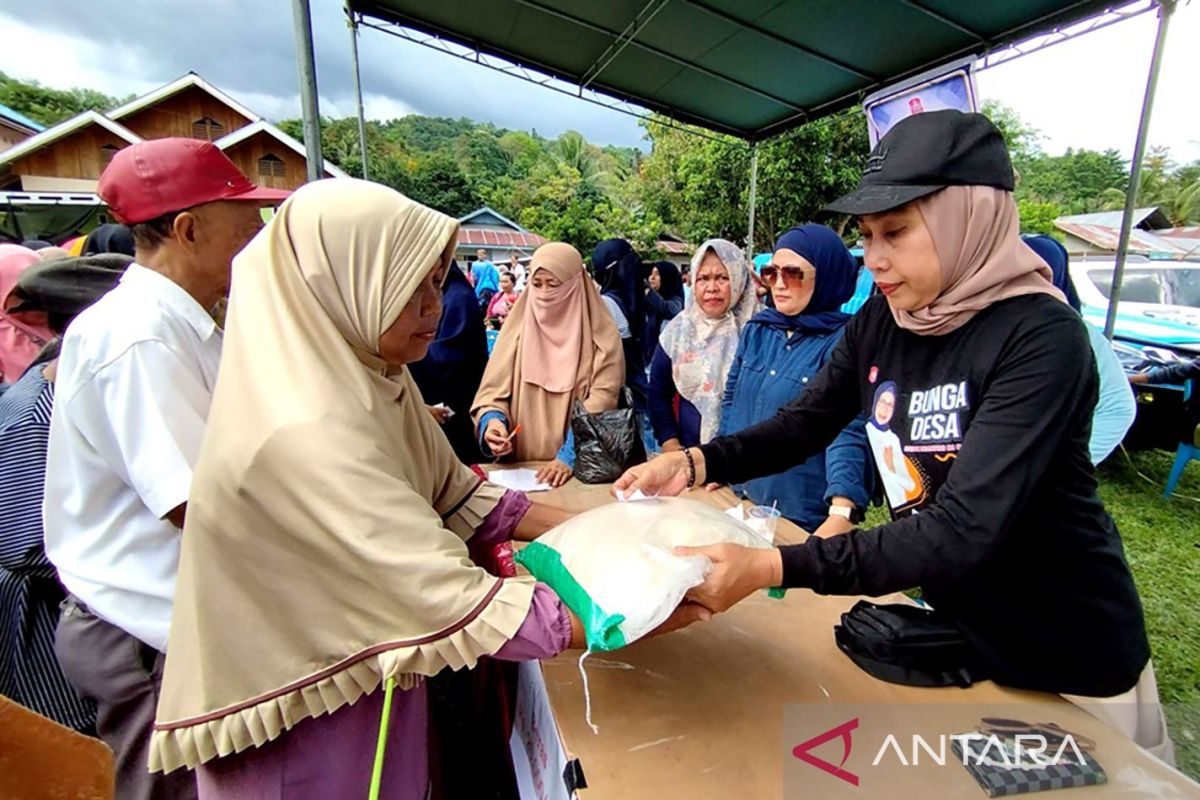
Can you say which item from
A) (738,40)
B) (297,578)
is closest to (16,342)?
(297,578)

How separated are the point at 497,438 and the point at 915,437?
5.89 feet

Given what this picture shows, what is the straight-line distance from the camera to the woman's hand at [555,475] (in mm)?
2332

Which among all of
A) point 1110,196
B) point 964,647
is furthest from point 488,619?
point 1110,196

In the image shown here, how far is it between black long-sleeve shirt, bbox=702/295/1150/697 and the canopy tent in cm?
368

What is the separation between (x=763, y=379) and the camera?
2338 mm

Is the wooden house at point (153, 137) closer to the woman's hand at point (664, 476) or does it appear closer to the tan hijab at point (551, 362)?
the tan hijab at point (551, 362)

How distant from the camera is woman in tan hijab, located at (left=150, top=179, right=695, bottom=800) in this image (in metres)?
0.86

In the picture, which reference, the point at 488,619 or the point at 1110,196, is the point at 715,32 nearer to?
the point at 488,619

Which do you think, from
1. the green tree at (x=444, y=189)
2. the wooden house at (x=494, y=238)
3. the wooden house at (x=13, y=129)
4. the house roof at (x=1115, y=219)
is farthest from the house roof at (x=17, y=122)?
the house roof at (x=1115, y=219)

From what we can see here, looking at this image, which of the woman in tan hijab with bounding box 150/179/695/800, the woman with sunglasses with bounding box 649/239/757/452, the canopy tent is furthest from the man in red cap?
the canopy tent

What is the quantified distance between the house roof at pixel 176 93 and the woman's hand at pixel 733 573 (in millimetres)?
21122

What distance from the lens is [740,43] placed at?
5688 millimetres

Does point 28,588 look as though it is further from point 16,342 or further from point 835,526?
point 835,526

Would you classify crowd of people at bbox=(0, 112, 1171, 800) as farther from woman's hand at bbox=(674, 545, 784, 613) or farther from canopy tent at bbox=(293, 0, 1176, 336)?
canopy tent at bbox=(293, 0, 1176, 336)
